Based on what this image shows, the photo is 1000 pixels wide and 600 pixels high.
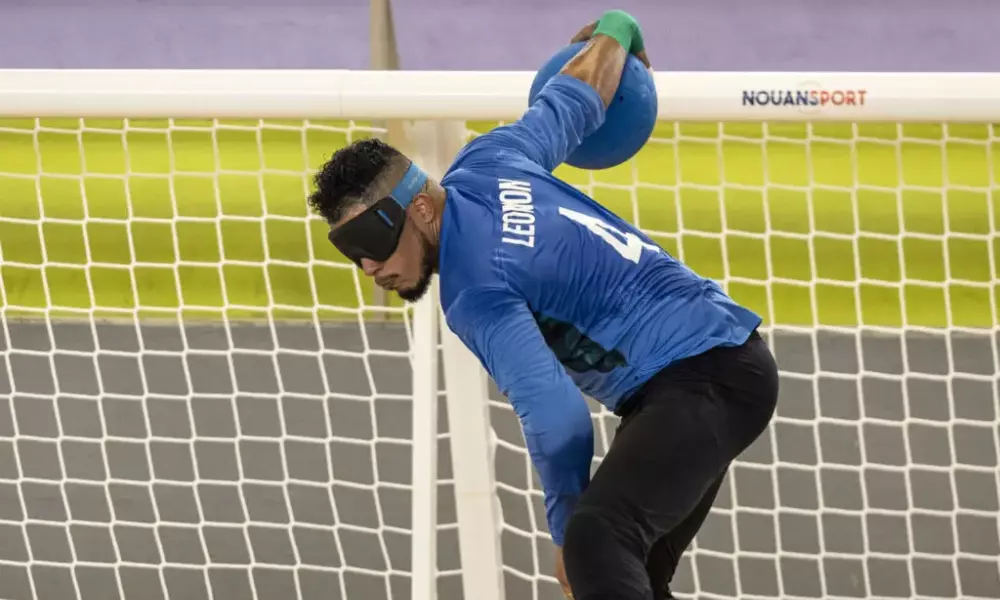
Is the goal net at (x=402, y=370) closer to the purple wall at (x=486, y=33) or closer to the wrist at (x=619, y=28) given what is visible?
the wrist at (x=619, y=28)

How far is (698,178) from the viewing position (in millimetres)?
5141

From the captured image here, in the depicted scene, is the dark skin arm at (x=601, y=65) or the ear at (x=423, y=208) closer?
the ear at (x=423, y=208)

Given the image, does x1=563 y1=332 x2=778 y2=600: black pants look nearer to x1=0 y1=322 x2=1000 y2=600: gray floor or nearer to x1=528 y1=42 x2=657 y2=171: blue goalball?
x1=528 y1=42 x2=657 y2=171: blue goalball

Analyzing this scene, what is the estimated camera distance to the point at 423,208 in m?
1.81

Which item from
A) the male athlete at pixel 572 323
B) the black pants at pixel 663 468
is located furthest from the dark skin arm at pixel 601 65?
the black pants at pixel 663 468

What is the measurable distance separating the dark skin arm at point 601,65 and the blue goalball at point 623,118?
3cm

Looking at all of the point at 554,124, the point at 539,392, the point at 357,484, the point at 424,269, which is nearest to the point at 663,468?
the point at 539,392

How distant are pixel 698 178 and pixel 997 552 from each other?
234cm

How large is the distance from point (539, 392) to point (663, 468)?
8.6 inches

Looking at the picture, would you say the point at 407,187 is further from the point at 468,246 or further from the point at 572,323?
the point at 572,323

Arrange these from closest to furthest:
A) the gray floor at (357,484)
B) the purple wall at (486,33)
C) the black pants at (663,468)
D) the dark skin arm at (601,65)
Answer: the black pants at (663,468) → the dark skin arm at (601,65) → the gray floor at (357,484) → the purple wall at (486,33)

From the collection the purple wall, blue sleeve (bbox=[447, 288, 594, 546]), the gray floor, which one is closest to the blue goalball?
blue sleeve (bbox=[447, 288, 594, 546])

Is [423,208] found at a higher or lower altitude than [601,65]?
lower

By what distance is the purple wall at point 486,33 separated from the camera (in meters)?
5.28
